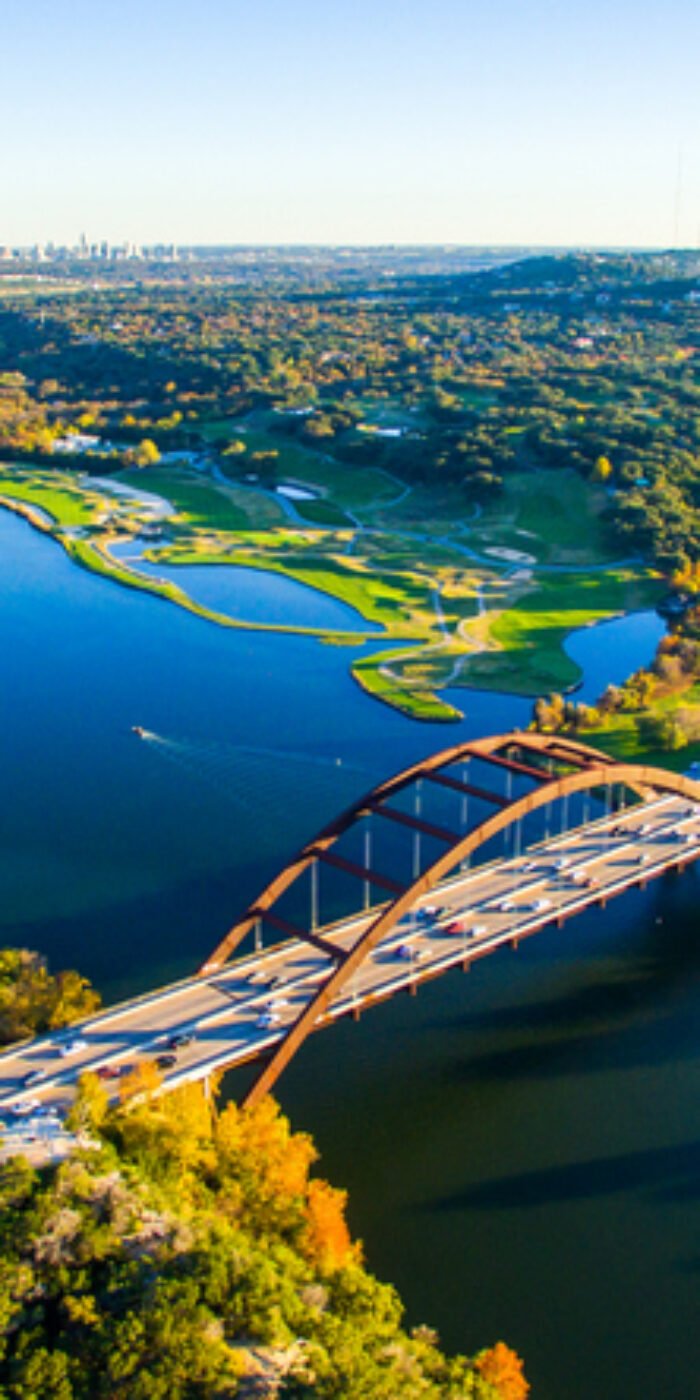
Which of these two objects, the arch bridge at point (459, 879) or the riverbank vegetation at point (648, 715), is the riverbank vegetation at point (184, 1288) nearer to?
the arch bridge at point (459, 879)

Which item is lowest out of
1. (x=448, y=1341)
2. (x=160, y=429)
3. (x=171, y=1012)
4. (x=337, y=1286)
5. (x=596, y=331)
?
(x=448, y=1341)

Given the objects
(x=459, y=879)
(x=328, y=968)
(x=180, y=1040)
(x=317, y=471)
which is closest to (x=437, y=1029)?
(x=328, y=968)

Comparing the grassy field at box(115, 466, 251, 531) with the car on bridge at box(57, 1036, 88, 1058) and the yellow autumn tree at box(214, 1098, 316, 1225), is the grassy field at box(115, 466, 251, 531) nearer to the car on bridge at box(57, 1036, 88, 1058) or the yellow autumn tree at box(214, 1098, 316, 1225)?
the car on bridge at box(57, 1036, 88, 1058)

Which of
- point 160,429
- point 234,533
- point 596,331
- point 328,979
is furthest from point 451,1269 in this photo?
point 596,331

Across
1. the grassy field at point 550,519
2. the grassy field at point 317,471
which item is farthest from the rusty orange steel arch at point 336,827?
the grassy field at point 317,471

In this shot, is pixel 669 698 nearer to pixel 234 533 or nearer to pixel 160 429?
pixel 234 533

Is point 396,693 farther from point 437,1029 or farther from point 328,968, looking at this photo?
point 328,968

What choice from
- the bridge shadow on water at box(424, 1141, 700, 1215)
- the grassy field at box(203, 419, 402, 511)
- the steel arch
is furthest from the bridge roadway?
the grassy field at box(203, 419, 402, 511)
